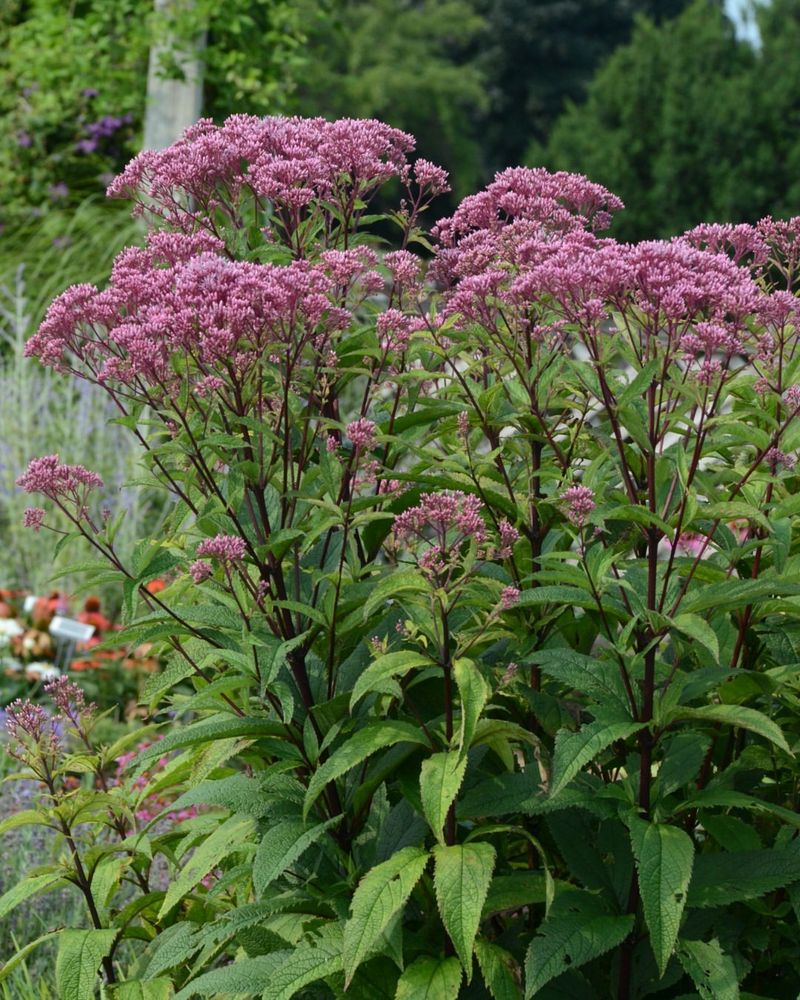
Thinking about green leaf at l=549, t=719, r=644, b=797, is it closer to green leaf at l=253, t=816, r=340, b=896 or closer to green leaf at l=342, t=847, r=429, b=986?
green leaf at l=342, t=847, r=429, b=986

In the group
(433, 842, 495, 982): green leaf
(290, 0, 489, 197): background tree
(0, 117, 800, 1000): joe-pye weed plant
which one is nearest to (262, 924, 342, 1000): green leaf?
(0, 117, 800, 1000): joe-pye weed plant

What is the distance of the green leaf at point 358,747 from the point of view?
7.64 ft

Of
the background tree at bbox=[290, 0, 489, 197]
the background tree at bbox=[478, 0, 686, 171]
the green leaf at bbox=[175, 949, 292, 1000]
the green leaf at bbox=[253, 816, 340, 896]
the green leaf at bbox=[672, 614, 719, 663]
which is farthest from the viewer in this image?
the background tree at bbox=[478, 0, 686, 171]

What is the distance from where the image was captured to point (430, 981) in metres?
2.34

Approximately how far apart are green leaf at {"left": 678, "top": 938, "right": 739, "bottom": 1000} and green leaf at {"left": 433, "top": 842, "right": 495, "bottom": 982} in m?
0.38

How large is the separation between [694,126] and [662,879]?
27502 mm

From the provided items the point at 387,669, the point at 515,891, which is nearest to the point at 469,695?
the point at 387,669

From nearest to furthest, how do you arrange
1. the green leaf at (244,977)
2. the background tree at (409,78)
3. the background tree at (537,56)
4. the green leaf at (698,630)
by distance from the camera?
the green leaf at (698,630) → the green leaf at (244,977) → the background tree at (409,78) → the background tree at (537,56)

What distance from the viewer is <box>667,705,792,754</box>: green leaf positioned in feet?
7.35

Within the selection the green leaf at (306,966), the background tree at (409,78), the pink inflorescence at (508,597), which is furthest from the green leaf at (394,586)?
the background tree at (409,78)

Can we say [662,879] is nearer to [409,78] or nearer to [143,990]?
[143,990]

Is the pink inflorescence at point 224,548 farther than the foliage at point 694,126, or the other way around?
the foliage at point 694,126

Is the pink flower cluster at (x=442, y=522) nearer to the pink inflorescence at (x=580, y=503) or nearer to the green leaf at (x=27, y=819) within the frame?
the pink inflorescence at (x=580, y=503)

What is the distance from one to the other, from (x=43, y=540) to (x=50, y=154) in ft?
15.1
